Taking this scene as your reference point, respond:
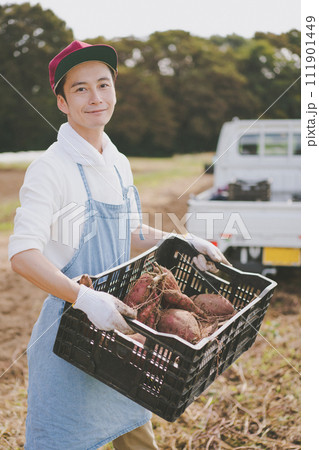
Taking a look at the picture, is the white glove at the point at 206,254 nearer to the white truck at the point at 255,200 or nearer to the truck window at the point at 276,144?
the white truck at the point at 255,200

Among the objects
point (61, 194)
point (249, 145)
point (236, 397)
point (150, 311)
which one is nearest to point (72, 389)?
point (150, 311)

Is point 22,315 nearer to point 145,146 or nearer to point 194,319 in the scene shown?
point 194,319

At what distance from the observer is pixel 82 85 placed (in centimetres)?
138

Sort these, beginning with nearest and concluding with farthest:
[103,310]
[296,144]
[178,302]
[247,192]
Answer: [103,310]
[178,302]
[247,192]
[296,144]

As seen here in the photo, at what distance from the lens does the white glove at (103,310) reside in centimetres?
111

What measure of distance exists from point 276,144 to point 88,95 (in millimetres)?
3820

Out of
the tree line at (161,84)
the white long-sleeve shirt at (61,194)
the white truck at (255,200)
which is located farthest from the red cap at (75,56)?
the tree line at (161,84)

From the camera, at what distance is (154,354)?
45.0 inches

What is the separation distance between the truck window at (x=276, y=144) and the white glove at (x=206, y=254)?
139 inches

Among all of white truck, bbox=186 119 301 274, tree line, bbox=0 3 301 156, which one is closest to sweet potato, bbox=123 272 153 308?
white truck, bbox=186 119 301 274

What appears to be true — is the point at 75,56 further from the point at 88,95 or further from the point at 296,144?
the point at 296,144

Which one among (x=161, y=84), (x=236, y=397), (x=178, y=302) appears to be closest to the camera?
(x=178, y=302)
